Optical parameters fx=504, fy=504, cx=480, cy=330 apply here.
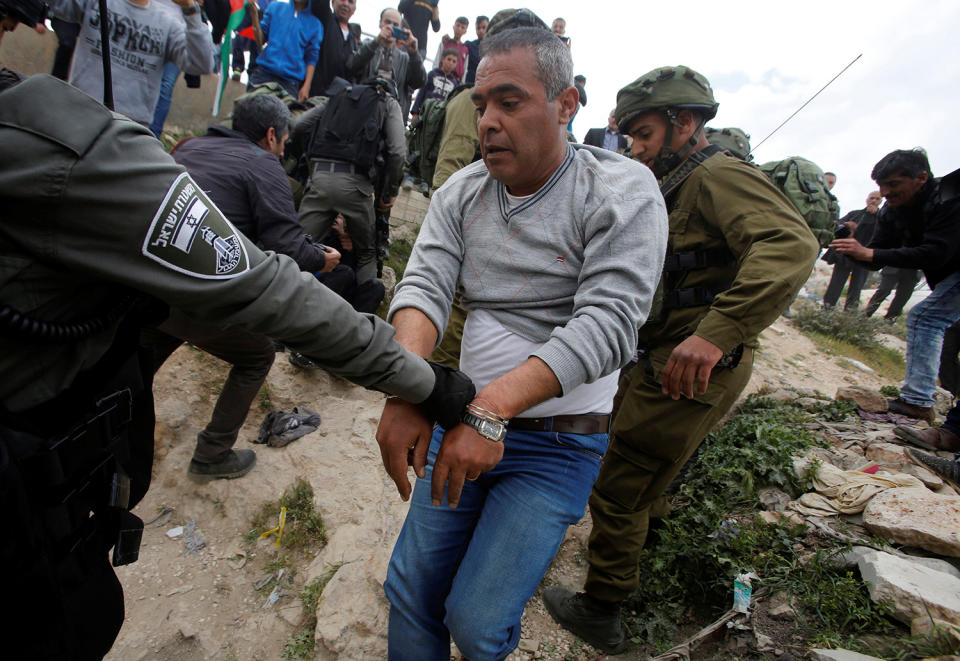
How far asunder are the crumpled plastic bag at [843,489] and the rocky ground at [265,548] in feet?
2.71

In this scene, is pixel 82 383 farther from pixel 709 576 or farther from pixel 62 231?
pixel 709 576

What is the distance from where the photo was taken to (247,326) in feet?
4.26

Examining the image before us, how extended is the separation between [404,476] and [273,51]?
21.6 ft

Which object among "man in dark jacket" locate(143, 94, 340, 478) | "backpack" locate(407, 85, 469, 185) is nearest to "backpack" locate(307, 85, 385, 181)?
"backpack" locate(407, 85, 469, 185)

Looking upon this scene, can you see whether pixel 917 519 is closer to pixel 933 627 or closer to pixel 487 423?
pixel 933 627

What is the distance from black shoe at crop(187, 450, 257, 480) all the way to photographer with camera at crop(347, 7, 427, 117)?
415 centimetres

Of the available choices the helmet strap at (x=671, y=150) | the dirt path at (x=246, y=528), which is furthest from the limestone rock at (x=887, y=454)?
the helmet strap at (x=671, y=150)

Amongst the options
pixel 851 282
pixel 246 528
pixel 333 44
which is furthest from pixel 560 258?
pixel 851 282

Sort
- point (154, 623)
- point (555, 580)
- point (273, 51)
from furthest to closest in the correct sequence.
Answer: point (273, 51)
point (555, 580)
point (154, 623)

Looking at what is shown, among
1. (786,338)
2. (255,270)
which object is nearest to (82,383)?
(255,270)

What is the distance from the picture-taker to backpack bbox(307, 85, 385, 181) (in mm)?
4750

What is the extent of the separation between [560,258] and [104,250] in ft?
4.26

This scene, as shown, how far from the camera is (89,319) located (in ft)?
4.16

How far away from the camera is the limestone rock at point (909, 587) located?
2184 mm
